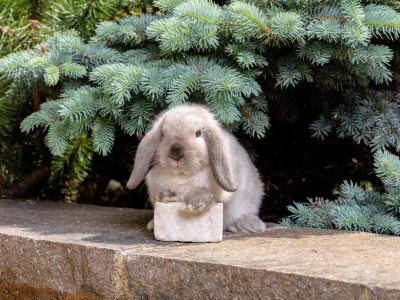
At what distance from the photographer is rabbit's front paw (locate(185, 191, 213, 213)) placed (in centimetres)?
218

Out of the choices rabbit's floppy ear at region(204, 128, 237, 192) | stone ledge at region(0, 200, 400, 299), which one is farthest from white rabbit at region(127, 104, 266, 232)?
stone ledge at region(0, 200, 400, 299)

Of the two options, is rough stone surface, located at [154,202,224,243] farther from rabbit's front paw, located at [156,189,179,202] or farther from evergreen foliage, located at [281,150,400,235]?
evergreen foliage, located at [281,150,400,235]

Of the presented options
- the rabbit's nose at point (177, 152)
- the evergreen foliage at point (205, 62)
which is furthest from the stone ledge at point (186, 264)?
the evergreen foliage at point (205, 62)

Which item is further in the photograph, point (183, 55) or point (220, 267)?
point (183, 55)

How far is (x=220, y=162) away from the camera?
7.23 ft

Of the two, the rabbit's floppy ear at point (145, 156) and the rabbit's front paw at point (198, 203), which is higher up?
the rabbit's floppy ear at point (145, 156)

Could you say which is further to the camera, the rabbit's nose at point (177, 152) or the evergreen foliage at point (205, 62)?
the evergreen foliage at point (205, 62)

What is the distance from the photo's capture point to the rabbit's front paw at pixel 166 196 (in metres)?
2.28

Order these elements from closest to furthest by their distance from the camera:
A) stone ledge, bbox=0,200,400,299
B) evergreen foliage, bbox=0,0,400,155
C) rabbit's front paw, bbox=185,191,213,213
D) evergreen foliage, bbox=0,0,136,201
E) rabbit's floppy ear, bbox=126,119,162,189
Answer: stone ledge, bbox=0,200,400,299 → rabbit's front paw, bbox=185,191,213,213 → rabbit's floppy ear, bbox=126,119,162,189 → evergreen foliage, bbox=0,0,400,155 → evergreen foliage, bbox=0,0,136,201

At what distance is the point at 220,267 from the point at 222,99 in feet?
2.75

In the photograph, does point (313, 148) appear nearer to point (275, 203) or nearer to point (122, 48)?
point (275, 203)

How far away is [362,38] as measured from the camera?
237 centimetres

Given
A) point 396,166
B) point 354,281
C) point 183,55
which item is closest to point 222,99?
point 183,55

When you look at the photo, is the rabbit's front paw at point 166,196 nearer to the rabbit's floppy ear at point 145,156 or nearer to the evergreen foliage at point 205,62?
the rabbit's floppy ear at point 145,156
